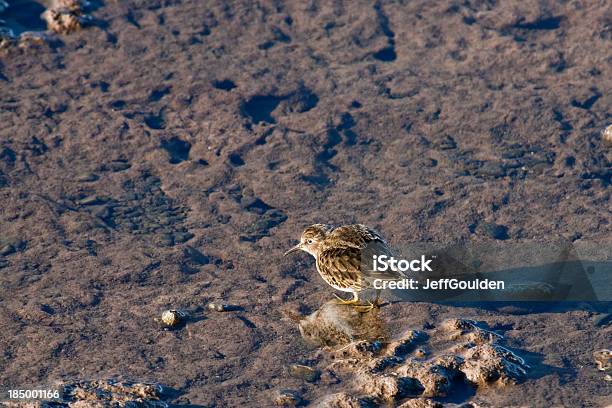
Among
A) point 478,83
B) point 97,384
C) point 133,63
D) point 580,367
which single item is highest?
point 133,63

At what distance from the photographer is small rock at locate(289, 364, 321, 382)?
21.5 feet

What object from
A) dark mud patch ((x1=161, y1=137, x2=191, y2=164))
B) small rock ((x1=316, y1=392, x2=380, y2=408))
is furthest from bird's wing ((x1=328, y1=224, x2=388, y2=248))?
dark mud patch ((x1=161, y1=137, x2=191, y2=164))

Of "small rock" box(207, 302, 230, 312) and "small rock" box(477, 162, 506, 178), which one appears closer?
"small rock" box(207, 302, 230, 312)

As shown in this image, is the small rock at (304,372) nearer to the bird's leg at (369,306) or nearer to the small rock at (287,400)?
the small rock at (287,400)

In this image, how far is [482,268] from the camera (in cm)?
784

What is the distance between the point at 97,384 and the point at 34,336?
0.88 meters

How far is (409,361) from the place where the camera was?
661 cm

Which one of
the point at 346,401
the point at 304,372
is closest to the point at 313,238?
the point at 304,372

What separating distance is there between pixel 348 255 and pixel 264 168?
83.5 inches

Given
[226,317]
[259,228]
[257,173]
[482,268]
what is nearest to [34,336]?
[226,317]

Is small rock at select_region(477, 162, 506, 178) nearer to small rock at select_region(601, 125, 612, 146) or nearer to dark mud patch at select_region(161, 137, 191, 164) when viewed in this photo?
small rock at select_region(601, 125, 612, 146)

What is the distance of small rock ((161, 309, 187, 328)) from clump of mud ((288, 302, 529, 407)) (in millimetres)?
931

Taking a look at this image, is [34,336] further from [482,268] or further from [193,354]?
[482,268]

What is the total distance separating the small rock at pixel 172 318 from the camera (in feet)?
23.3
